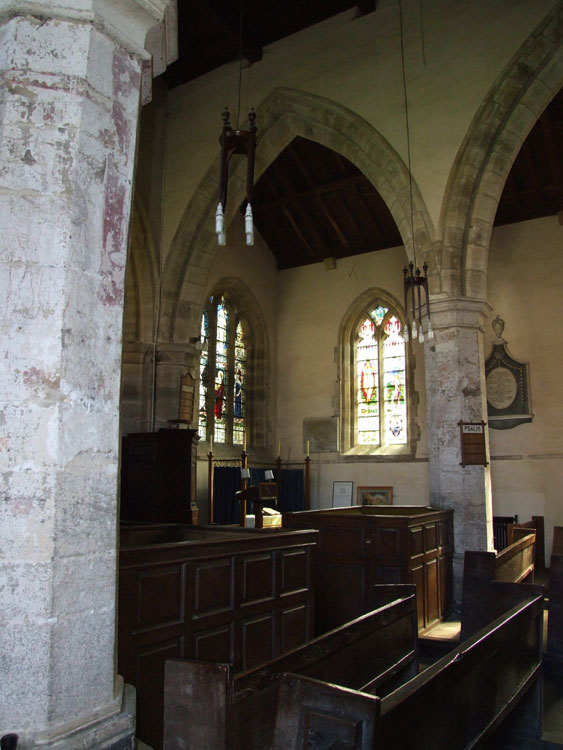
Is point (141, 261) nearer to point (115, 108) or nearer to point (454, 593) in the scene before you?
point (454, 593)

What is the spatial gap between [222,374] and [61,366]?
9963 mm

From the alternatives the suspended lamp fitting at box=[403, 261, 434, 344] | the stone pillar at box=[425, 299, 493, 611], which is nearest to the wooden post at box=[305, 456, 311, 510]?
the stone pillar at box=[425, 299, 493, 611]

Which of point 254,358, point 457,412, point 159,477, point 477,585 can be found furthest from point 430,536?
point 254,358

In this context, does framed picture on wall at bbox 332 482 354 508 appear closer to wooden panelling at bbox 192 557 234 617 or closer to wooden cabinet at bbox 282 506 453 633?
wooden cabinet at bbox 282 506 453 633

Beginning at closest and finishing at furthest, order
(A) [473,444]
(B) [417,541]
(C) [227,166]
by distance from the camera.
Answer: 1. (C) [227,166]
2. (B) [417,541]
3. (A) [473,444]

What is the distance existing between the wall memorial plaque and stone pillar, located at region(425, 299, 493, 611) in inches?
139

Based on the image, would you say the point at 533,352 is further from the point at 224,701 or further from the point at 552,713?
the point at 224,701

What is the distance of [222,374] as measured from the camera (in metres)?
12.0

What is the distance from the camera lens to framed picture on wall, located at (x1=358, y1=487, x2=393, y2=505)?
11133 millimetres

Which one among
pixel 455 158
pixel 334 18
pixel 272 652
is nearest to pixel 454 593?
pixel 272 652

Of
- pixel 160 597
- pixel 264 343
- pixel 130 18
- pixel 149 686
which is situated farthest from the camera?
pixel 264 343

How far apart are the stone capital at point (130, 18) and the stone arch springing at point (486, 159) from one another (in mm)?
4995

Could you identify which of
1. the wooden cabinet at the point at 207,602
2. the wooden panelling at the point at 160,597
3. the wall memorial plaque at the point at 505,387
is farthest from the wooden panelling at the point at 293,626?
the wall memorial plaque at the point at 505,387

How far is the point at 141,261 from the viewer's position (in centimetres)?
955
